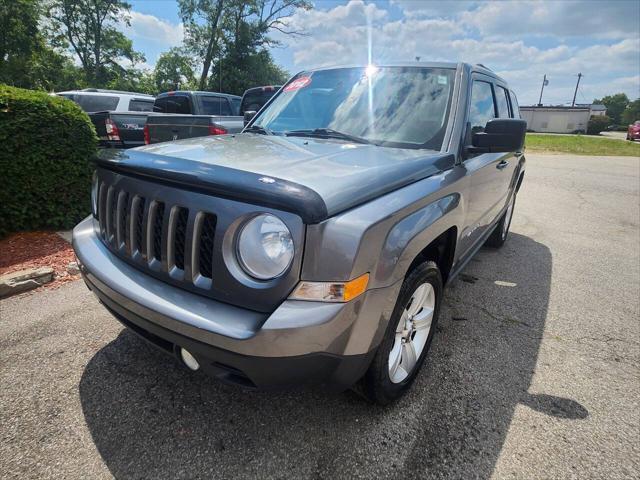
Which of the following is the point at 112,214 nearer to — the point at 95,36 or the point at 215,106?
the point at 215,106

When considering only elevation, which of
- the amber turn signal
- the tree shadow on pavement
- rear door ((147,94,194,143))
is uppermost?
rear door ((147,94,194,143))

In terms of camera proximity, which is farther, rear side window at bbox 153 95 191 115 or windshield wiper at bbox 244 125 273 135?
rear side window at bbox 153 95 191 115

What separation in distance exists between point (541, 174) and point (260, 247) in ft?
43.8

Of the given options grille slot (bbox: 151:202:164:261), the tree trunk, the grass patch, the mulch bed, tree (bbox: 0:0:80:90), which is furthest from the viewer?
the tree trunk

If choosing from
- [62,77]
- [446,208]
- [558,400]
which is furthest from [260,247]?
[62,77]

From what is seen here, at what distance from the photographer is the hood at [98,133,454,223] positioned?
1.43m

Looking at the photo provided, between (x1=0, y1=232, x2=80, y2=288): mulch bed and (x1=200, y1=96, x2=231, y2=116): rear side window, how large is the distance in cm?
533

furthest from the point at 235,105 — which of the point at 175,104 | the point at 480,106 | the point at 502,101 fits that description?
the point at 480,106

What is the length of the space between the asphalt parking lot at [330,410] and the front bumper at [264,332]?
1.52 feet

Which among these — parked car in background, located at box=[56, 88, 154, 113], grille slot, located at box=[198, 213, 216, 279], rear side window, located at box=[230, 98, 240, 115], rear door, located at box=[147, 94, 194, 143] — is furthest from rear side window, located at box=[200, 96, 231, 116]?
grille slot, located at box=[198, 213, 216, 279]

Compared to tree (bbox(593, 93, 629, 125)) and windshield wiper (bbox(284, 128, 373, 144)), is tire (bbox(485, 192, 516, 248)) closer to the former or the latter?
windshield wiper (bbox(284, 128, 373, 144))

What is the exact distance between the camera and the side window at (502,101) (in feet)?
12.1

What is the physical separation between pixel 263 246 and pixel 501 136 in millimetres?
1688

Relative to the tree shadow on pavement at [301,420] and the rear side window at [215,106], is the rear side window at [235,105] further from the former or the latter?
the tree shadow on pavement at [301,420]
